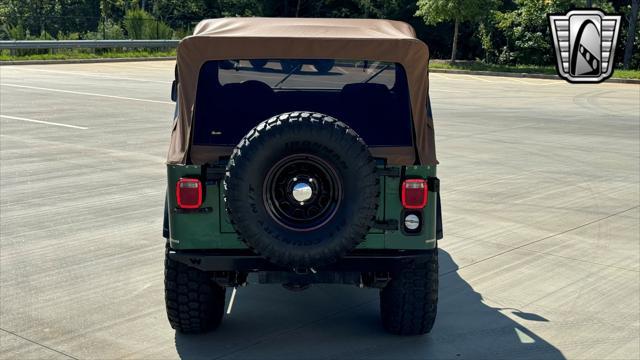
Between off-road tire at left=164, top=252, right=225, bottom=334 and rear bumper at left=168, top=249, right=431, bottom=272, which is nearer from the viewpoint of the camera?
rear bumper at left=168, top=249, right=431, bottom=272

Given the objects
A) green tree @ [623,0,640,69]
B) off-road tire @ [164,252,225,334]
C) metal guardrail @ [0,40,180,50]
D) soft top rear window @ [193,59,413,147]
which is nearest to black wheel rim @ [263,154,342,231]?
soft top rear window @ [193,59,413,147]

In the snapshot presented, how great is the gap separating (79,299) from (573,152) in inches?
405

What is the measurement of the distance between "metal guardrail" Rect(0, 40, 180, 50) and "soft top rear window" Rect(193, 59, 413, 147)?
105 ft

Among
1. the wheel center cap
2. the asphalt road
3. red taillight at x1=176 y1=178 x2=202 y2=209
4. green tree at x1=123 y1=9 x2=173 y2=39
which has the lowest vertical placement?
the asphalt road

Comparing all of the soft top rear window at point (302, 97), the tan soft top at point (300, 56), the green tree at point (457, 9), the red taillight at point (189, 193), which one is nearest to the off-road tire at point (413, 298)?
the tan soft top at point (300, 56)

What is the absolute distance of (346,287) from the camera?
725 cm

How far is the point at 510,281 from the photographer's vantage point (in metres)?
7.52

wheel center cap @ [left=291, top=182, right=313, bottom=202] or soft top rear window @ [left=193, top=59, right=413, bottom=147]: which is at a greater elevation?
soft top rear window @ [left=193, top=59, right=413, bottom=147]

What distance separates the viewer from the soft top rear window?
5887 millimetres

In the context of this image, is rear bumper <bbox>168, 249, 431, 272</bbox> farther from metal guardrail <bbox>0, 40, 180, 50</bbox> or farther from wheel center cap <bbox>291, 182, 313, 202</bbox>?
metal guardrail <bbox>0, 40, 180, 50</bbox>

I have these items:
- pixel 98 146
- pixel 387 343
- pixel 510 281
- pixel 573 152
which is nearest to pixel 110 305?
pixel 387 343

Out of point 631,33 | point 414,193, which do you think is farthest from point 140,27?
point 414,193

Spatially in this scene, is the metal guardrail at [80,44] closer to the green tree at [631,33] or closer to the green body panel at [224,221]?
the green tree at [631,33]

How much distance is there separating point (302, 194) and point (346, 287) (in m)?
2.12
